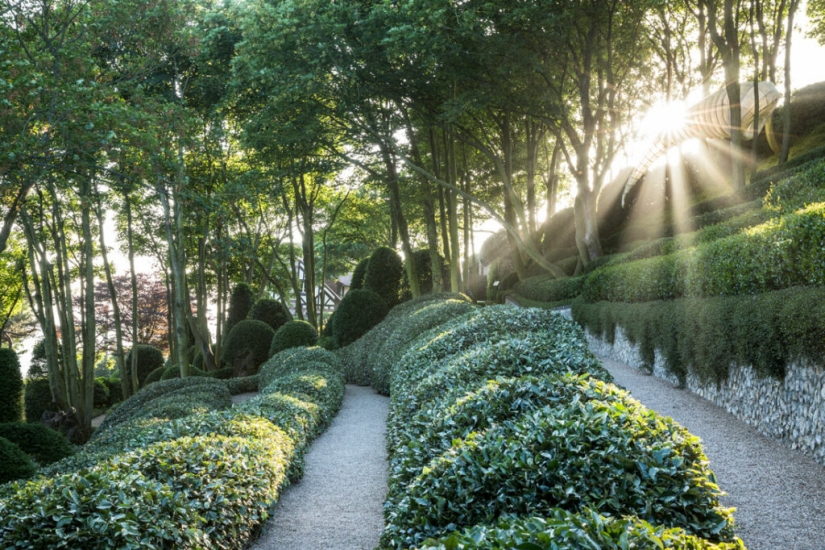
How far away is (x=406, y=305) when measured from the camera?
1877cm

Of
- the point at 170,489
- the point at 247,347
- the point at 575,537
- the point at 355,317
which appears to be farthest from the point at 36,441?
the point at 575,537

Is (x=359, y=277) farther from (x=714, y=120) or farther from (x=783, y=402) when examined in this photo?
(x=783, y=402)

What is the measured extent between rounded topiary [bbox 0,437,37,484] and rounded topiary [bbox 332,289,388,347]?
1166 centimetres

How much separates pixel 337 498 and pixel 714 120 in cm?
1838

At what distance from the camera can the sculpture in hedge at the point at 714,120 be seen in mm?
18303

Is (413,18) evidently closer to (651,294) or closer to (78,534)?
(651,294)

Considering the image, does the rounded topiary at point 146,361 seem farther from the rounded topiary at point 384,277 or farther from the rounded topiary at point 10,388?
the rounded topiary at point 10,388

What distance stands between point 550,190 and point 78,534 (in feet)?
70.6

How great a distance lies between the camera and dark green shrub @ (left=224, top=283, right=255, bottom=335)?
2505cm

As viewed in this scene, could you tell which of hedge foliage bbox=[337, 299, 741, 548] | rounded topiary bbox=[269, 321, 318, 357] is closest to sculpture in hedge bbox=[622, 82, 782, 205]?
rounded topiary bbox=[269, 321, 318, 357]

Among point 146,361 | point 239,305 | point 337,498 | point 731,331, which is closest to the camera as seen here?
point 337,498

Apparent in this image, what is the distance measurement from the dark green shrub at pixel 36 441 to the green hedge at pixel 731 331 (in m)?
10.1

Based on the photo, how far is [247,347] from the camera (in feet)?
70.9

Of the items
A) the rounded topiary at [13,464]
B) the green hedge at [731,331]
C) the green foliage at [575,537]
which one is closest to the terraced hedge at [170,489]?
the rounded topiary at [13,464]
